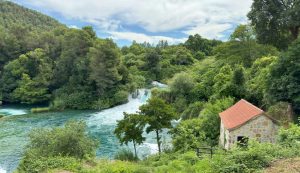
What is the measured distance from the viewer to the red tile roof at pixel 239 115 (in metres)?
20.3

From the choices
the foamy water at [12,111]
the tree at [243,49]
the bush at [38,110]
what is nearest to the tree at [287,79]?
the tree at [243,49]

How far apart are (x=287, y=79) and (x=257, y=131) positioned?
5.14 m

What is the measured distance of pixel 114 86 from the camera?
5528cm

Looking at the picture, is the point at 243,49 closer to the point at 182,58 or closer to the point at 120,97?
the point at 120,97

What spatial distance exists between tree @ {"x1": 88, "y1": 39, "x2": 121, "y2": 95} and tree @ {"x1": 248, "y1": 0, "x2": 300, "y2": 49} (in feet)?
91.1

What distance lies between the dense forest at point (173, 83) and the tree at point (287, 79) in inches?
2.6

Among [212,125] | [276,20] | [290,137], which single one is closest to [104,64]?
[276,20]

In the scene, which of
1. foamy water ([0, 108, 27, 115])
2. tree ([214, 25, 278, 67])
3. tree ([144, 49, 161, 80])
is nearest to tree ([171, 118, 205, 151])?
A: tree ([214, 25, 278, 67])

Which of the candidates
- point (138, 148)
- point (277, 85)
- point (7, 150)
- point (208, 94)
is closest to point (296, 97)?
point (277, 85)

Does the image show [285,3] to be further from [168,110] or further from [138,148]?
[138,148]

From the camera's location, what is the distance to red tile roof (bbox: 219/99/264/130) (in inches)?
799

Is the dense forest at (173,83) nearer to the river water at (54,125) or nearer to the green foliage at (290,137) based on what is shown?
the green foliage at (290,137)

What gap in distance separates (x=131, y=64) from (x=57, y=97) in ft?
72.1

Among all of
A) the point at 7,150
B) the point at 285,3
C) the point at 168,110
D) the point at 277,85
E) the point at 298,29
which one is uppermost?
the point at 285,3
